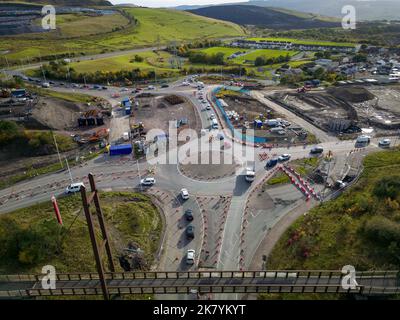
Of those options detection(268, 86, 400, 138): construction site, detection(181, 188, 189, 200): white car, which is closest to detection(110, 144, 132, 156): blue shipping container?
detection(181, 188, 189, 200): white car

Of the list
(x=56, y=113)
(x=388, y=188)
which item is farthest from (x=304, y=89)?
(x=56, y=113)

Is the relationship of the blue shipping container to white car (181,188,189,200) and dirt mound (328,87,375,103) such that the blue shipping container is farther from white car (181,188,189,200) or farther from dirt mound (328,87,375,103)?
dirt mound (328,87,375,103)

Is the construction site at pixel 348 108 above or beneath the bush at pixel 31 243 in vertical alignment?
above

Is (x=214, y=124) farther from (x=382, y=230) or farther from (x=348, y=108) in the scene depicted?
(x=382, y=230)

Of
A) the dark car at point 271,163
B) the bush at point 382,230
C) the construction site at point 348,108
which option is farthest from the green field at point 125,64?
the bush at point 382,230

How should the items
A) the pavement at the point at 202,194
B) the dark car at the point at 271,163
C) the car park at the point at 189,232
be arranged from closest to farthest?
1. the pavement at the point at 202,194
2. the car park at the point at 189,232
3. the dark car at the point at 271,163

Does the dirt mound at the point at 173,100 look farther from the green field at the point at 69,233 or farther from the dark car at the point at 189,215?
the dark car at the point at 189,215
